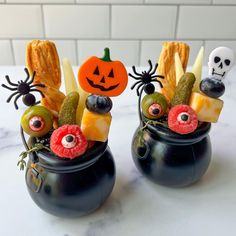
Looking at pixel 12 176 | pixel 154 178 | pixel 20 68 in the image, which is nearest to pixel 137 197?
pixel 154 178

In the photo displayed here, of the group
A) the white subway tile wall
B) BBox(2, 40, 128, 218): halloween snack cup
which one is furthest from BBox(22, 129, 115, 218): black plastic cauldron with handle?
the white subway tile wall

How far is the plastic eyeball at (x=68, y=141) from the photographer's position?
0.32m

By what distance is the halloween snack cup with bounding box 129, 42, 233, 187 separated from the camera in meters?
0.38

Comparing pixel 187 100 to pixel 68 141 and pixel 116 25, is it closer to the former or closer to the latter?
pixel 68 141

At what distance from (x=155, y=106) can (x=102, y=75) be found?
0.29 ft

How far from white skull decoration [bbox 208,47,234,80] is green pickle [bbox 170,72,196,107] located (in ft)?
0.12

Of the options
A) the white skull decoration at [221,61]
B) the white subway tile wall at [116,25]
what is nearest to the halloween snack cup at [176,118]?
the white skull decoration at [221,61]

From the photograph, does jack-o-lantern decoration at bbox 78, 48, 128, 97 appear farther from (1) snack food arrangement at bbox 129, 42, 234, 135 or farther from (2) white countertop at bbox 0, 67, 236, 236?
(2) white countertop at bbox 0, 67, 236, 236

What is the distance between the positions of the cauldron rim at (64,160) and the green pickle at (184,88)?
12 cm

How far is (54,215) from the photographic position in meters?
0.37

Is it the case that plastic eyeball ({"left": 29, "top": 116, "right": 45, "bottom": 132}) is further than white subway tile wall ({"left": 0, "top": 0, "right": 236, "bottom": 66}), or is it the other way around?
white subway tile wall ({"left": 0, "top": 0, "right": 236, "bottom": 66})

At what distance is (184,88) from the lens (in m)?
0.38

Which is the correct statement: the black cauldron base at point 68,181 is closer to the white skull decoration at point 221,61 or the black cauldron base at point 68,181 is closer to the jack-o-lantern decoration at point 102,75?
the jack-o-lantern decoration at point 102,75

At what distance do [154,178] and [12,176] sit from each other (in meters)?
0.21
